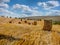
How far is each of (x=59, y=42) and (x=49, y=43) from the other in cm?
65

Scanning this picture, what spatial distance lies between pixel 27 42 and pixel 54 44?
1383mm

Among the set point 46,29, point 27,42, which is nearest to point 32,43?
point 27,42

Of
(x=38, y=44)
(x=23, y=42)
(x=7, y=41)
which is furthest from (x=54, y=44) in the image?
(x=7, y=41)

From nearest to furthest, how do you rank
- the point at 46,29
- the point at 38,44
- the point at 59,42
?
the point at 38,44 < the point at 59,42 < the point at 46,29

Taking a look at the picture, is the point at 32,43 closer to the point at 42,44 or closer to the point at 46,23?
the point at 42,44

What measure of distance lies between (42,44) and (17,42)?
1287mm

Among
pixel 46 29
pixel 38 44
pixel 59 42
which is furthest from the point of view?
pixel 46 29

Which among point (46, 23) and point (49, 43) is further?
point (46, 23)

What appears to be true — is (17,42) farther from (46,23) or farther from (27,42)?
(46,23)

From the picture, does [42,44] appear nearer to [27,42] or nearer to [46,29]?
[27,42]

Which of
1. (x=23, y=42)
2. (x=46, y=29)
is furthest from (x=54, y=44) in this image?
(x=46, y=29)

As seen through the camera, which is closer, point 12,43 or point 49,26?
point 12,43

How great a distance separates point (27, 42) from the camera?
951 cm

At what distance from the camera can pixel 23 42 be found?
374 inches
